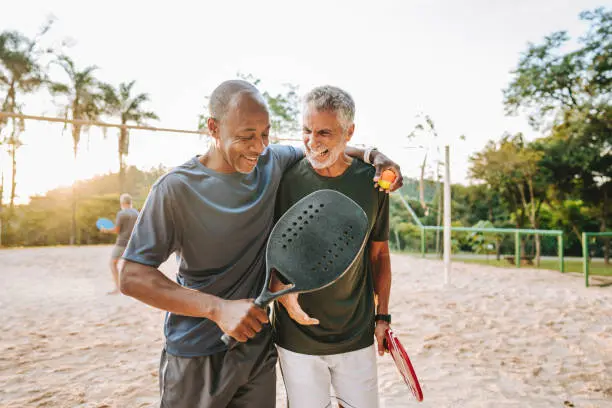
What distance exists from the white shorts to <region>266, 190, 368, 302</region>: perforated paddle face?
62 cm

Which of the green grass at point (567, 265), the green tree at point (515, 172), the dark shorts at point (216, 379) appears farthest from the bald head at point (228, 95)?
the green tree at point (515, 172)

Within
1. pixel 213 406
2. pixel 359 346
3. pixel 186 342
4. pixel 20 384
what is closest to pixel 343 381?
pixel 359 346

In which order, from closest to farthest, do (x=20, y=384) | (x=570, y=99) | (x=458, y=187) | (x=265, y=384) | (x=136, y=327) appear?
1. (x=265, y=384)
2. (x=20, y=384)
3. (x=136, y=327)
4. (x=570, y=99)
5. (x=458, y=187)

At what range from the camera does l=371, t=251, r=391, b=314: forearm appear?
6.62 ft

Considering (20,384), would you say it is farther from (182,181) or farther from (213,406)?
(182,181)

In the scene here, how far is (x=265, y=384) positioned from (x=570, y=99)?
23.4 meters

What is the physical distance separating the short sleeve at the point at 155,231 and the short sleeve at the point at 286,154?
573 mm

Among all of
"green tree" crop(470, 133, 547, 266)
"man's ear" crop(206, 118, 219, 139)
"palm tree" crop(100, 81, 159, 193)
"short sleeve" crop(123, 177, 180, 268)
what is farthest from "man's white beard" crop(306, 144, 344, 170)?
"palm tree" crop(100, 81, 159, 193)

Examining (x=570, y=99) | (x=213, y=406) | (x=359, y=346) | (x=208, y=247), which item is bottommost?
(x=213, y=406)

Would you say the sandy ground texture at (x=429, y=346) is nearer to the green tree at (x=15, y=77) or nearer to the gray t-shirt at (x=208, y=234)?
the gray t-shirt at (x=208, y=234)

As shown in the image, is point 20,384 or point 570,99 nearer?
point 20,384

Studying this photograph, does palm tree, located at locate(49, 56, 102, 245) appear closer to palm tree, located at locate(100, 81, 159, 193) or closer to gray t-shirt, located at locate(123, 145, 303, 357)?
palm tree, located at locate(100, 81, 159, 193)

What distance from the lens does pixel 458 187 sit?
27688 mm

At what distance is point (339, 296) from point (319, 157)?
1.88ft
